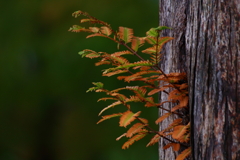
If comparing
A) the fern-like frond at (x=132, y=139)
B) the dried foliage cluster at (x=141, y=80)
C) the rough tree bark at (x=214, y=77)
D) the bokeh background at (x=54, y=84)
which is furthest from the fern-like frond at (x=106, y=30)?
the bokeh background at (x=54, y=84)

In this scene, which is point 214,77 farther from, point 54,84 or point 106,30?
point 54,84

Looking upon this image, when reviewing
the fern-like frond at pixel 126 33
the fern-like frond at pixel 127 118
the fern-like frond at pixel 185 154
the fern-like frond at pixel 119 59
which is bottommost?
the fern-like frond at pixel 185 154

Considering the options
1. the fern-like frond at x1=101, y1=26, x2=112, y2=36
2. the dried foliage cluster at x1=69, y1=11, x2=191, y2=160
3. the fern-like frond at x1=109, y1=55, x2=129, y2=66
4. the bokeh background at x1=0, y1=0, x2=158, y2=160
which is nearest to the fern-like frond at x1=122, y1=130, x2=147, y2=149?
the dried foliage cluster at x1=69, y1=11, x2=191, y2=160

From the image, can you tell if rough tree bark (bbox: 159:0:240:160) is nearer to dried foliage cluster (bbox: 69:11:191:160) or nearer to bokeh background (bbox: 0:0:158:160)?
dried foliage cluster (bbox: 69:11:191:160)

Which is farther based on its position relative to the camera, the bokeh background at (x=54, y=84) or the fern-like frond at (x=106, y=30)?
the bokeh background at (x=54, y=84)

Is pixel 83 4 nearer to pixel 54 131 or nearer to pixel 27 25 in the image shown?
pixel 27 25

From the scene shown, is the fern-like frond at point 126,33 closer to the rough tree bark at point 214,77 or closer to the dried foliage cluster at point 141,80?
the dried foliage cluster at point 141,80
